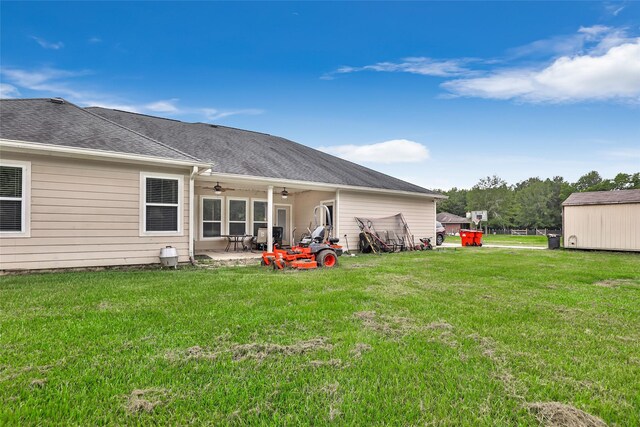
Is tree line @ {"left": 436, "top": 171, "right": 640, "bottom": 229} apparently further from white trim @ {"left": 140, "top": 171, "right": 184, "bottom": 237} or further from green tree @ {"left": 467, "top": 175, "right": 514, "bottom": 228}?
white trim @ {"left": 140, "top": 171, "right": 184, "bottom": 237}

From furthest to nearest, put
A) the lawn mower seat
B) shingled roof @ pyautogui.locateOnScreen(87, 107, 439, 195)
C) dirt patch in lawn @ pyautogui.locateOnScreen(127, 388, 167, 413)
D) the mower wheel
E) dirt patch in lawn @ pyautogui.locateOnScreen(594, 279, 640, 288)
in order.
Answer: shingled roof @ pyautogui.locateOnScreen(87, 107, 439, 195), the lawn mower seat, the mower wheel, dirt patch in lawn @ pyautogui.locateOnScreen(594, 279, 640, 288), dirt patch in lawn @ pyautogui.locateOnScreen(127, 388, 167, 413)

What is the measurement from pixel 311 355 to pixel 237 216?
11.3m

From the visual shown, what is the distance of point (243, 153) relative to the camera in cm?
1227

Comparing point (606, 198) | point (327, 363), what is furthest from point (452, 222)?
point (327, 363)

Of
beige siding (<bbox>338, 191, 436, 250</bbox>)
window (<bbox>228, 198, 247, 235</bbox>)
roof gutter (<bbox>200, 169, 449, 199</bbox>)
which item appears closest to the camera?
roof gutter (<bbox>200, 169, 449, 199</bbox>)

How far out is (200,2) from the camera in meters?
11.6

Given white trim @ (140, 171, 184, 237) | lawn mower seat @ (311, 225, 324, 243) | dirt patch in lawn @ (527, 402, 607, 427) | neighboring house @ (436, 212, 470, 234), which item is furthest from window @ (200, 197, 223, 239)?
neighboring house @ (436, 212, 470, 234)

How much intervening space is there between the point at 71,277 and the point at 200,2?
10169mm

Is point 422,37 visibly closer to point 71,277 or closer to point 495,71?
point 495,71

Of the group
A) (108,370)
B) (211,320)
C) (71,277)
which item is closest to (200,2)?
(71,277)

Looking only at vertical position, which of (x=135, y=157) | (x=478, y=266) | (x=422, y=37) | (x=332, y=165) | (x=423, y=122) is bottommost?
(x=478, y=266)

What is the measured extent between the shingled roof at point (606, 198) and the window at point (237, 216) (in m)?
15.6

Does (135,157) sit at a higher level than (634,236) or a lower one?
higher

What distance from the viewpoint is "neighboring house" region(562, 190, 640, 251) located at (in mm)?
14047
